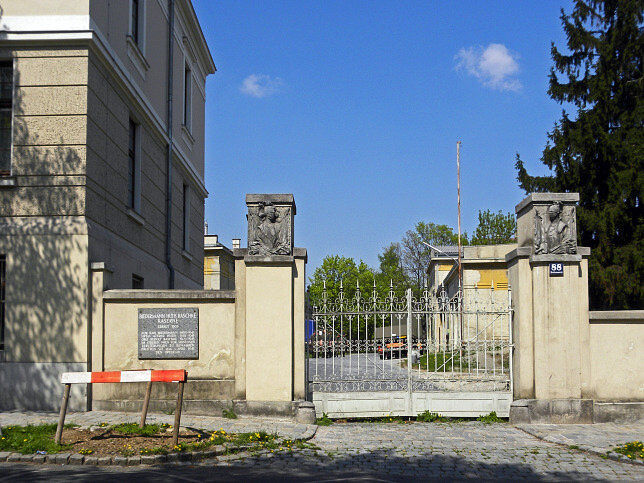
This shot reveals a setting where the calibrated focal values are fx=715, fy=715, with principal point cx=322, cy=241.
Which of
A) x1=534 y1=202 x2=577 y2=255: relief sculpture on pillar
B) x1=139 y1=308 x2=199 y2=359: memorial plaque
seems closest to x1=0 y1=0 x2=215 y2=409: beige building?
x1=139 y1=308 x2=199 y2=359: memorial plaque

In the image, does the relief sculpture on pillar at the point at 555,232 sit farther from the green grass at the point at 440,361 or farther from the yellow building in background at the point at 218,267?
the yellow building in background at the point at 218,267

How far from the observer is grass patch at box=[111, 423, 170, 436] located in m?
9.93

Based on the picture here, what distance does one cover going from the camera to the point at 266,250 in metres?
12.4

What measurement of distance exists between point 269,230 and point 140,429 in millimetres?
4026

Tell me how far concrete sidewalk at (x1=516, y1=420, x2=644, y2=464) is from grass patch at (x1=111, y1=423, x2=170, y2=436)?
5.67m

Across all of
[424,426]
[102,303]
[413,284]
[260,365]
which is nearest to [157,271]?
[102,303]

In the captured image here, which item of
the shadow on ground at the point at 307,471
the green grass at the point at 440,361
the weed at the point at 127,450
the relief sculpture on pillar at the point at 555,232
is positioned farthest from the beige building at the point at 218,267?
the shadow on ground at the point at 307,471

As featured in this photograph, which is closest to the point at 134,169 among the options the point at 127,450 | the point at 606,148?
the point at 127,450

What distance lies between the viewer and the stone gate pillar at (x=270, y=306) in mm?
12086

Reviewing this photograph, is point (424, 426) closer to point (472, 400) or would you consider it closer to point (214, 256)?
point (472, 400)

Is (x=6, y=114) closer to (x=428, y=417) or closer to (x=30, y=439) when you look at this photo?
(x=30, y=439)

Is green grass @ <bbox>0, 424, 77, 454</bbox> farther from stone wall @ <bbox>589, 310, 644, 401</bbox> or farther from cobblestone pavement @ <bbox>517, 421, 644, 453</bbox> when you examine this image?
stone wall @ <bbox>589, 310, 644, 401</bbox>

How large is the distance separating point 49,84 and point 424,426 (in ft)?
29.3

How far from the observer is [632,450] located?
9.42 m
